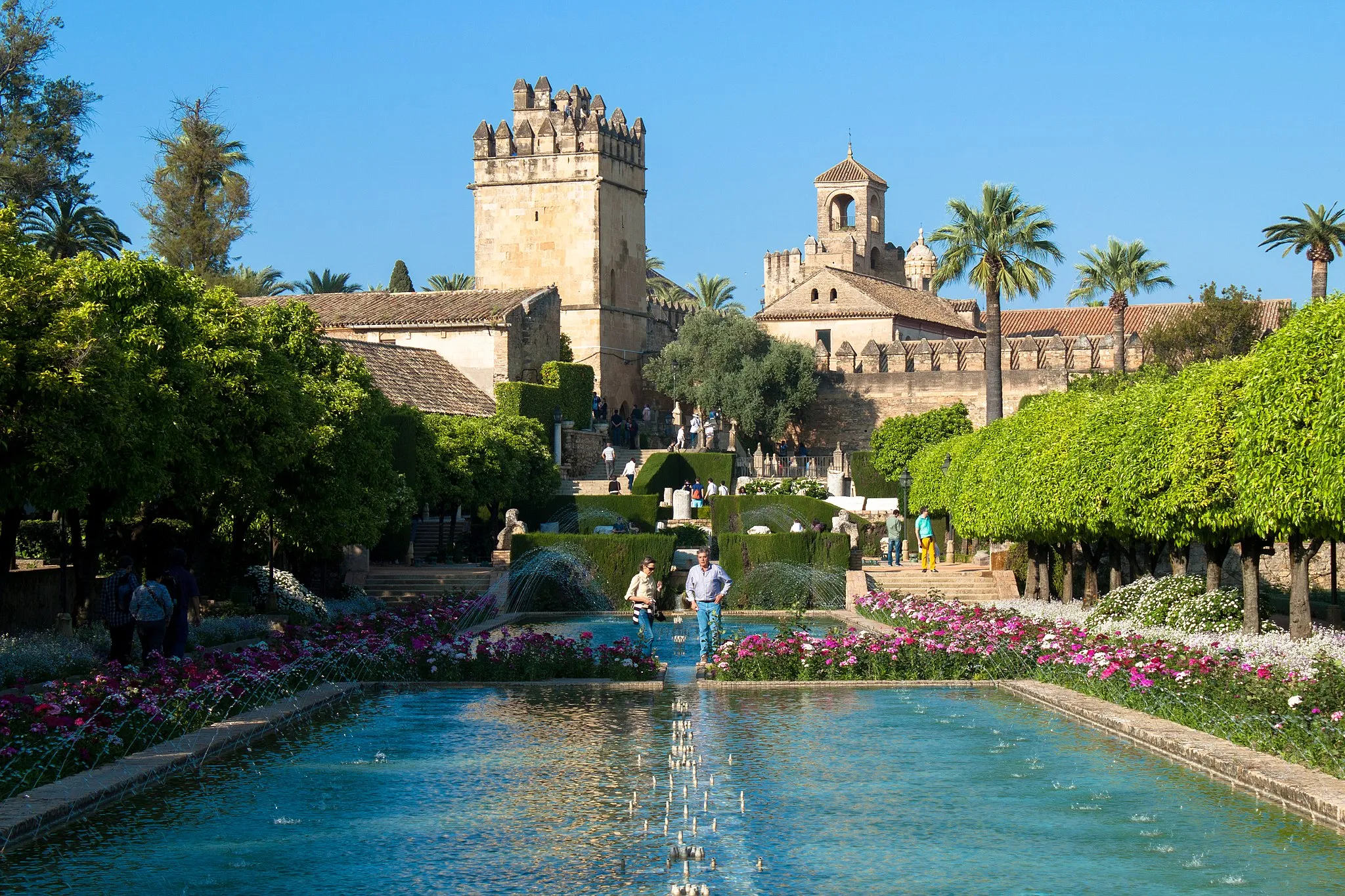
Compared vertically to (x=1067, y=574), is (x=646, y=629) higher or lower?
lower

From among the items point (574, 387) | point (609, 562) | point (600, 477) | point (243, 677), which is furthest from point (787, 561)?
point (574, 387)

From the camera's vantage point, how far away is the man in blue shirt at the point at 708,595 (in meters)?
17.7

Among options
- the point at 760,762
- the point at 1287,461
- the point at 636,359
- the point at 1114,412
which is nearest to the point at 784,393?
the point at 636,359

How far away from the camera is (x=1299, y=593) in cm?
1766

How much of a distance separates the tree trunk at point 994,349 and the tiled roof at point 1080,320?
21063 mm

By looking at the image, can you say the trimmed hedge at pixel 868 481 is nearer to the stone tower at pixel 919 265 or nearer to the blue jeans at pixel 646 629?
the blue jeans at pixel 646 629

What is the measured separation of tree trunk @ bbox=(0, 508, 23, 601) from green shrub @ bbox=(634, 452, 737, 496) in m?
29.3

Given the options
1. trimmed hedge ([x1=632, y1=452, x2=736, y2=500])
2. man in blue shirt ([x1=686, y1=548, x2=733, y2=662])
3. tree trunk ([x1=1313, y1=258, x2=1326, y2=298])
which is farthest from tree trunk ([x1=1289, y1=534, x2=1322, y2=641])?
trimmed hedge ([x1=632, y1=452, x2=736, y2=500])

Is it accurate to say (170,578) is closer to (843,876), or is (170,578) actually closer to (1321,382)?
(843,876)

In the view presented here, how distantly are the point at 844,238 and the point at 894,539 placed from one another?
179ft

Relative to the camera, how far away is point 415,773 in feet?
36.4

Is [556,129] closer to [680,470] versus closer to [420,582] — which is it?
[680,470]

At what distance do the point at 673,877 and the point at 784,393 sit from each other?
168 feet

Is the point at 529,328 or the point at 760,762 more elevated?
the point at 529,328
